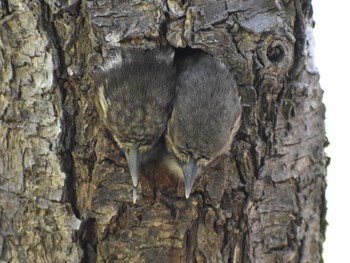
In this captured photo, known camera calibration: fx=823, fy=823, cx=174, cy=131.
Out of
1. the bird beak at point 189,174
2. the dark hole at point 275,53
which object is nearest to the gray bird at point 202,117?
the bird beak at point 189,174

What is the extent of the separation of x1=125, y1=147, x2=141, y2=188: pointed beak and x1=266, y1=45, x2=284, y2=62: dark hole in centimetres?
51

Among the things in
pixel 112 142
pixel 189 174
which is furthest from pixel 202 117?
pixel 112 142

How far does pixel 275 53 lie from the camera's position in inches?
98.5

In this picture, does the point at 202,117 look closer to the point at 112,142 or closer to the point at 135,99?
the point at 135,99

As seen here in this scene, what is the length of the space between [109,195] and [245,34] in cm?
63

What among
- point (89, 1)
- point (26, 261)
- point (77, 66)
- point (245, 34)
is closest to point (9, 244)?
point (26, 261)

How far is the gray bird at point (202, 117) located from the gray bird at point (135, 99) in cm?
4

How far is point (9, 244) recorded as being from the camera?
255cm

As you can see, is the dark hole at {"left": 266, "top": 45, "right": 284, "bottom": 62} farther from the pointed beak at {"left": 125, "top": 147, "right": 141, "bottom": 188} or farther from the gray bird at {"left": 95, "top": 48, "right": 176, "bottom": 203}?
the pointed beak at {"left": 125, "top": 147, "right": 141, "bottom": 188}

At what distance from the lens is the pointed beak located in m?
2.33

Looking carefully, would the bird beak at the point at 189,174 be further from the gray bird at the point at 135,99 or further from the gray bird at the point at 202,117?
the gray bird at the point at 135,99

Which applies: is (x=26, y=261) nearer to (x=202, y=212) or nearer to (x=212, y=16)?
(x=202, y=212)

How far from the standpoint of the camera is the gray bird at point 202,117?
227 cm

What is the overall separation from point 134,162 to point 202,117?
9.6 inches
